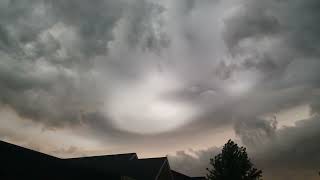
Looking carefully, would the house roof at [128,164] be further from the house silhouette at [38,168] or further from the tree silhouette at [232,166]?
the tree silhouette at [232,166]

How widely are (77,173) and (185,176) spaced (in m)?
32.8

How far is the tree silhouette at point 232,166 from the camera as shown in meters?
33.3

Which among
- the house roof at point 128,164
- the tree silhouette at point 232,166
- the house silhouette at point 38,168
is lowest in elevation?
the house silhouette at point 38,168

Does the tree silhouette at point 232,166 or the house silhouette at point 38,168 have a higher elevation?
the tree silhouette at point 232,166

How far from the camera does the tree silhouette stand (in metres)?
33.3

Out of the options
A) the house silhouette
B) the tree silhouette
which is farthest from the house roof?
the tree silhouette

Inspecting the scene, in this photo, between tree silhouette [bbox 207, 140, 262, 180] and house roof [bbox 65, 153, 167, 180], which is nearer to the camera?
tree silhouette [bbox 207, 140, 262, 180]

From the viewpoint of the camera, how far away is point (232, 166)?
33.6 metres

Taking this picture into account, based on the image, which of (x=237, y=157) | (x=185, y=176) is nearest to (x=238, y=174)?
(x=237, y=157)

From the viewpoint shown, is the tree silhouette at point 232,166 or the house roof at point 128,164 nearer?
the tree silhouette at point 232,166

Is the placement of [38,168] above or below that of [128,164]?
below

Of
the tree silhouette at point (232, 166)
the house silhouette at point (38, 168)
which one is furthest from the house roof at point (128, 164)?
the tree silhouette at point (232, 166)

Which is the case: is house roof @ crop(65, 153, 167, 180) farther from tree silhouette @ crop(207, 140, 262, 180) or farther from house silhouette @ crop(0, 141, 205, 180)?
tree silhouette @ crop(207, 140, 262, 180)

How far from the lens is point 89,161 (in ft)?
175
